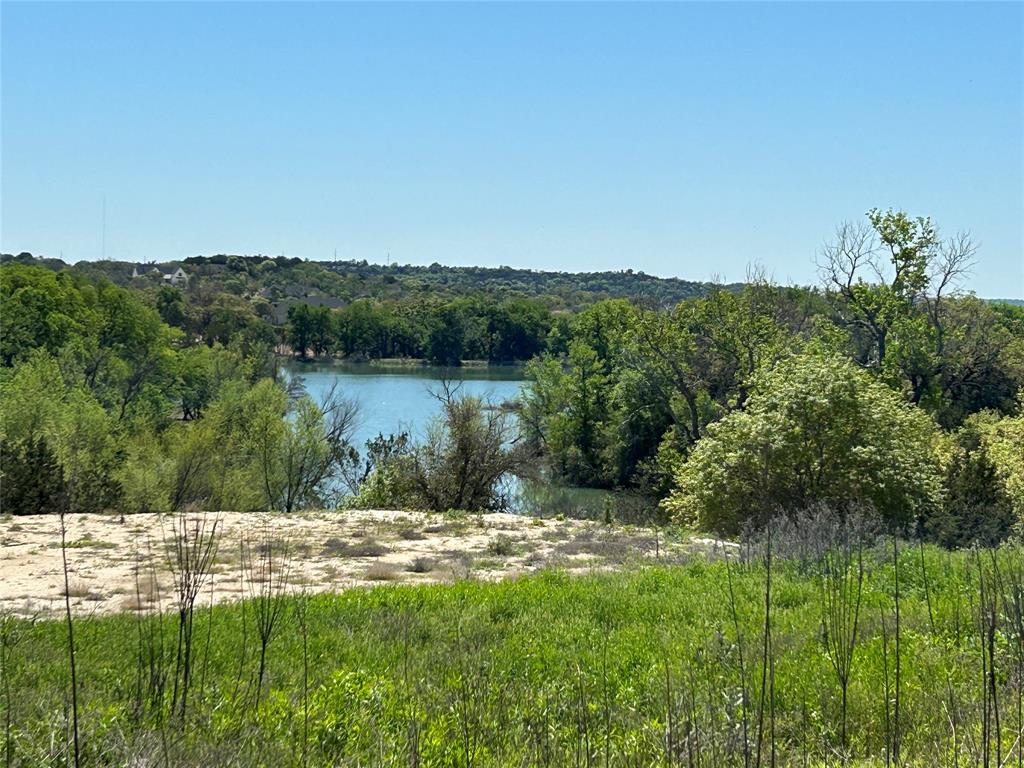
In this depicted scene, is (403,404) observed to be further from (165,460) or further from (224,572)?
(224,572)

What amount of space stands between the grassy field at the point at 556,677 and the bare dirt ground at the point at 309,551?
7.76 ft

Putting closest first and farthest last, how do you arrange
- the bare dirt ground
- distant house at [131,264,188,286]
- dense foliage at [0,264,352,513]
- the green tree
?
the bare dirt ground, the green tree, dense foliage at [0,264,352,513], distant house at [131,264,188,286]

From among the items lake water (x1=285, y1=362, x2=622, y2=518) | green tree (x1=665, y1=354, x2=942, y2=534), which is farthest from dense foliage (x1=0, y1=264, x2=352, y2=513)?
green tree (x1=665, y1=354, x2=942, y2=534)

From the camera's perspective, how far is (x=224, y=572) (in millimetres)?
13891

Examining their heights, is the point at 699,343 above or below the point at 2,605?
above

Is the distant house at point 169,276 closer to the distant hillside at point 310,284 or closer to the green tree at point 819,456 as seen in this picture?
the distant hillside at point 310,284

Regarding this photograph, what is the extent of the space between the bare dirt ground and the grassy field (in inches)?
93.2

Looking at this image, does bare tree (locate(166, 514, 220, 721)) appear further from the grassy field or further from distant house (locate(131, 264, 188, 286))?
distant house (locate(131, 264, 188, 286))

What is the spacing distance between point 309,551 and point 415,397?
1976 inches

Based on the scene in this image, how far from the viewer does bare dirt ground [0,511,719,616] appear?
12164 mm

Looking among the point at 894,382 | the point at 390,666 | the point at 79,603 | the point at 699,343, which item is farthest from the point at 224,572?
the point at 699,343

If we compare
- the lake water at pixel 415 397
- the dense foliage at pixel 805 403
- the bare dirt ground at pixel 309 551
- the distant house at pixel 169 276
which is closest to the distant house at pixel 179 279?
Result: the distant house at pixel 169 276

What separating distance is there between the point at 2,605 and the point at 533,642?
7.14 metres

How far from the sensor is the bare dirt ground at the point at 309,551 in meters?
12.2
